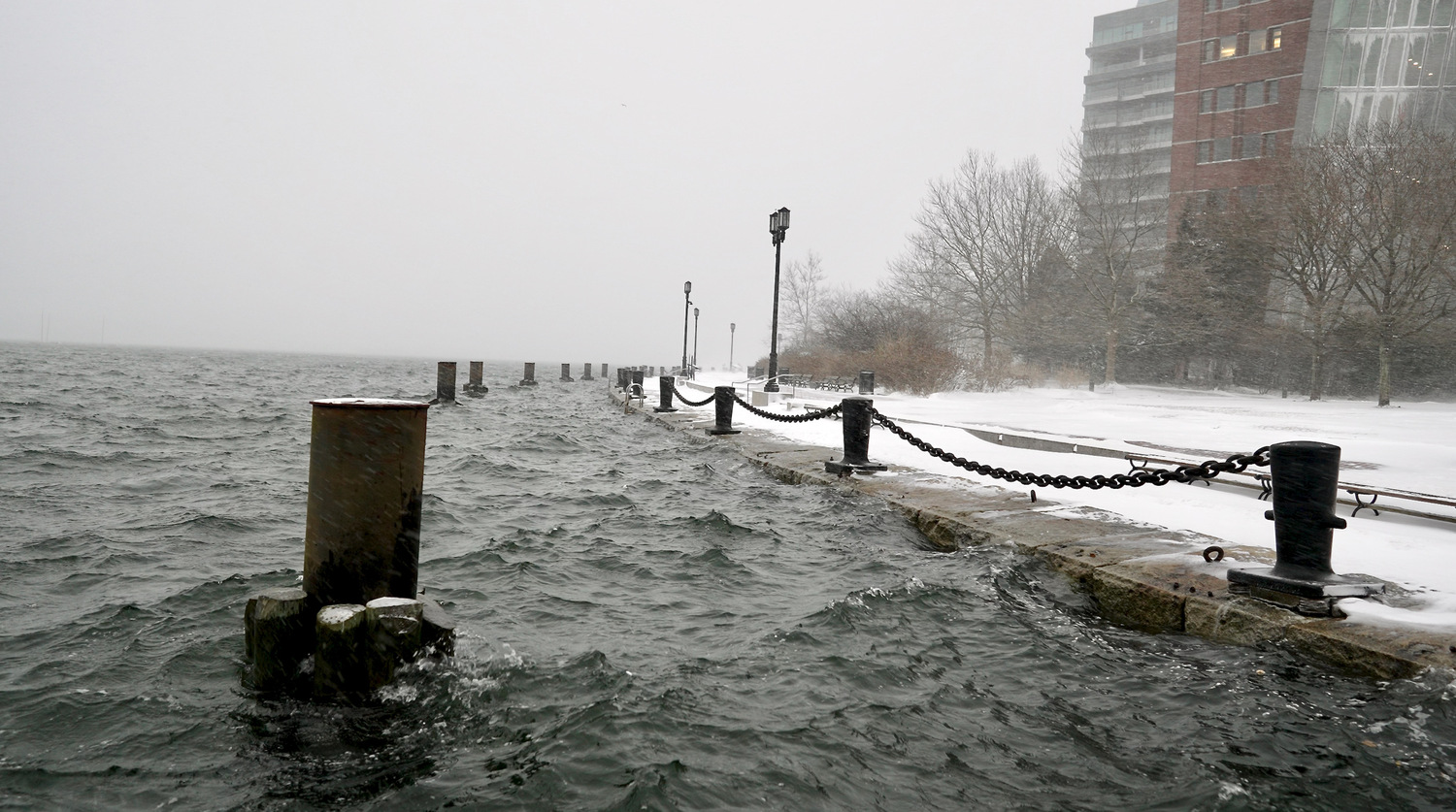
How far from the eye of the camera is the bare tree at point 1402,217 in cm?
1936

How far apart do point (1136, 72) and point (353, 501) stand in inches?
3419

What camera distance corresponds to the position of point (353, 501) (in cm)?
327

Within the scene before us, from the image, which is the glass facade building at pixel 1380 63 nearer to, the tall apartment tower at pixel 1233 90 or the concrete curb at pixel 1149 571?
the tall apartment tower at pixel 1233 90

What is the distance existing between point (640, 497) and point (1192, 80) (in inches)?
1687

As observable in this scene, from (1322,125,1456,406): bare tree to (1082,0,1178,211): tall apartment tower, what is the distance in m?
45.3

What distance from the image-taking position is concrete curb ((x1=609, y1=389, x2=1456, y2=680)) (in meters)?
3.04

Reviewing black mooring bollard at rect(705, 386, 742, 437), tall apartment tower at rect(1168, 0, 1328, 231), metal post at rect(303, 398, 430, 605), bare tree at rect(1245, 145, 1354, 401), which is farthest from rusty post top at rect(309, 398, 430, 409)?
tall apartment tower at rect(1168, 0, 1328, 231)

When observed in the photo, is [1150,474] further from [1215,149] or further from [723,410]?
[1215,149]

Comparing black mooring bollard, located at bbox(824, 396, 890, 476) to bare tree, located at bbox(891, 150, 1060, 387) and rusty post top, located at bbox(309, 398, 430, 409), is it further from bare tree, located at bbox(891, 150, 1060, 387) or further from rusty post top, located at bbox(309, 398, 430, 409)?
bare tree, located at bbox(891, 150, 1060, 387)

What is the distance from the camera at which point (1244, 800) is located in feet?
7.92

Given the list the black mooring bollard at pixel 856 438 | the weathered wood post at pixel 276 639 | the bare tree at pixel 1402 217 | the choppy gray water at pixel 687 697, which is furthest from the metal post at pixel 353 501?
the bare tree at pixel 1402 217

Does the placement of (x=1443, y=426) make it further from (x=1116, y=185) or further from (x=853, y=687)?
(x=1116, y=185)

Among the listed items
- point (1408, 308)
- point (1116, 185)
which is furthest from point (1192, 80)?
point (1408, 308)

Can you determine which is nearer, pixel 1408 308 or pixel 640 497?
pixel 640 497
